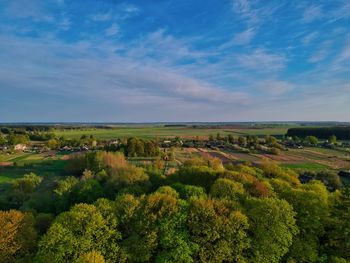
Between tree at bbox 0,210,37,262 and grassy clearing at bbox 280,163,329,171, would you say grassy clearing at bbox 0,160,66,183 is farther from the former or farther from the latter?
grassy clearing at bbox 280,163,329,171

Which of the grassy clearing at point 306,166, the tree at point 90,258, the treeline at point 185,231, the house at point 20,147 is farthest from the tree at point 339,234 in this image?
the house at point 20,147

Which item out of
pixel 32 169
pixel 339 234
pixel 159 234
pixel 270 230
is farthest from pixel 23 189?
pixel 339 234

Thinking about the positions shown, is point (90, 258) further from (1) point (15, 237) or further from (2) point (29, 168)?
(2) point (29, 168)

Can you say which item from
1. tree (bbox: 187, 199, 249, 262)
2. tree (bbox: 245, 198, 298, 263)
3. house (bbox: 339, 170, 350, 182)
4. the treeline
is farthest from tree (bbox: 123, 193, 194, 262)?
house (bbox: 339, 170, 350, 182)

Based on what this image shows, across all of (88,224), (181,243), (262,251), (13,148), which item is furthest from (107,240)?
(13,148)

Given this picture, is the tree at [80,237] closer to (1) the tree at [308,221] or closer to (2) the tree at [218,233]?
(2) the tree at [218,233]

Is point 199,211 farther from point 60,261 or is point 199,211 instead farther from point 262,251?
point 60,261

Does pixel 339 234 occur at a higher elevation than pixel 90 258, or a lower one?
lower

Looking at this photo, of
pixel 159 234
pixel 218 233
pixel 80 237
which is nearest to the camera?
pixel 80 237
